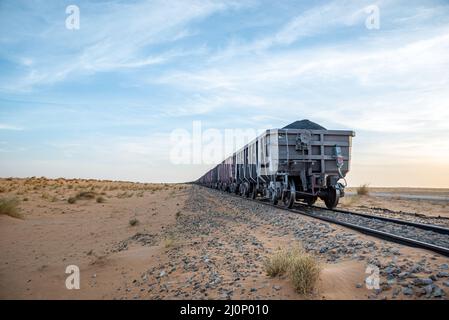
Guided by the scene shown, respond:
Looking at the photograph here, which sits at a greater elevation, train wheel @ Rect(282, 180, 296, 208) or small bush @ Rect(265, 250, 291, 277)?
train wheel @ Rect(282, 180, 296, 208)

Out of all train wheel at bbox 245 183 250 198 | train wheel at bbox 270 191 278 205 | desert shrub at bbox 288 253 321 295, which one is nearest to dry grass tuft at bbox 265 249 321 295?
desert shrub at bbox 288 253 321 295

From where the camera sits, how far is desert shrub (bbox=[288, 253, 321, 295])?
420 cm

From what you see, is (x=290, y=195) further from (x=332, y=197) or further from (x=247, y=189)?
(x=247, y=189)

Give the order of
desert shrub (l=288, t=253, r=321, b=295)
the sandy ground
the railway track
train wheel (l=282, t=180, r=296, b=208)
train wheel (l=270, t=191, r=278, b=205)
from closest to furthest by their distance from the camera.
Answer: desert shrub (l=288, t=253, r=321, b=295), the sandy ground, the railway track, train wheel (l=282, t=180, r=296, b=208), train wheel (l=270, t=191, r=278, b=205)

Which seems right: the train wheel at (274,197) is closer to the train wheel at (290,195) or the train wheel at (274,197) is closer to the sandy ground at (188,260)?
the train wheel at (290,195)

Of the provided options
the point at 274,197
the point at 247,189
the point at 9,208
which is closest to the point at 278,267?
the point at 274,197

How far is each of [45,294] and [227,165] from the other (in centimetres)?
2434

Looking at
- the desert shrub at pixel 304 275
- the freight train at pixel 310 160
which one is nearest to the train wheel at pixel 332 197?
the freight train at pixel 310 160

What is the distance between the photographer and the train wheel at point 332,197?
43.4 feet

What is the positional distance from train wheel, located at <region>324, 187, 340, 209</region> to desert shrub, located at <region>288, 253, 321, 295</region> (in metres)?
9.38

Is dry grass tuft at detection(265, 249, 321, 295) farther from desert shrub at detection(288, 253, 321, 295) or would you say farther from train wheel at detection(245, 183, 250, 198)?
train wheel at detection(245, 183, 250, 198)

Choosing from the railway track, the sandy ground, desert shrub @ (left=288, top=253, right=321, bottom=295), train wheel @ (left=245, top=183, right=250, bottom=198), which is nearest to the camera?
desert shrub @ (left=288, top=253, right=321, bottom=295)
